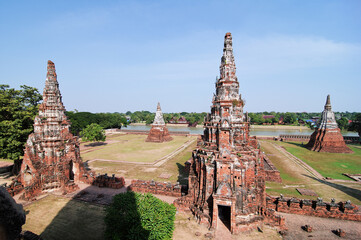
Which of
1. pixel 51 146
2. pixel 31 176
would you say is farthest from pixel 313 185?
pixel 31 176

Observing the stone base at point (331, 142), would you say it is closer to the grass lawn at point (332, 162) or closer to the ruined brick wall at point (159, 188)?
the grass lawn at point (332, 162)

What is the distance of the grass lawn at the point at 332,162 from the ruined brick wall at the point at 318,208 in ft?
35.2

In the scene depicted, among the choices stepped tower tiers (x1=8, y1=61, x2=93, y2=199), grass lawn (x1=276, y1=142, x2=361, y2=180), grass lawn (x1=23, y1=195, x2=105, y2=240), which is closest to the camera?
grass lawn (x1=23, y1=195, x2=105, y2=240)

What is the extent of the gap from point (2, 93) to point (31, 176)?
983 cm

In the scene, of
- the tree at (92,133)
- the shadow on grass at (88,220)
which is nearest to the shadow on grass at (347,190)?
the shadow on grass at (88,220)

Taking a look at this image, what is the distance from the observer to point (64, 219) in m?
12.7

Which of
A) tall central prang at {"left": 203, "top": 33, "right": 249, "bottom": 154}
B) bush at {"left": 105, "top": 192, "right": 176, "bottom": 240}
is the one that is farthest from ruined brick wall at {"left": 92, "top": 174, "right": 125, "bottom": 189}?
tall central prang at {"left": 203, "top": 33, "right": 249, "bottom": 154}

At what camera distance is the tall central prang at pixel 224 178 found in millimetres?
11555

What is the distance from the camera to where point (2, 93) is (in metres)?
19.2

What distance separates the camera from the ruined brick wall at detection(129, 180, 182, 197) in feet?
52.5

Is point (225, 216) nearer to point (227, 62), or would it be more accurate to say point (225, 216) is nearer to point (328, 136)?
point (227, 62)

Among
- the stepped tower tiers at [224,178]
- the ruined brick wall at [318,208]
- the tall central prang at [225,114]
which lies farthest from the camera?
the ruined brick wall at [318,208]

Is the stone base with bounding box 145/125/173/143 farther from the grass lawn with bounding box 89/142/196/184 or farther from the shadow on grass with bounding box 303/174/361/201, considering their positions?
the shadow on grass with bounding box 303/174/361/201

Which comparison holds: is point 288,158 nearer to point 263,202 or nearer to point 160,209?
point 263,202
